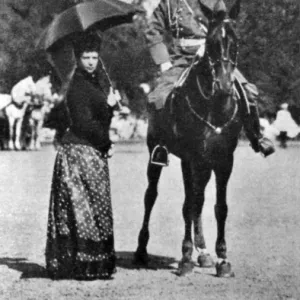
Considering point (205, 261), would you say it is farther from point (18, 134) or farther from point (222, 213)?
point (18, 134)

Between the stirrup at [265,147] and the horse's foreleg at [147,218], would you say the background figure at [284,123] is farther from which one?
the stirrup at [265,147]

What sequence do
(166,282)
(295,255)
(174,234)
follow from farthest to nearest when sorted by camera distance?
(174,234)
(295,255)
(166,282)

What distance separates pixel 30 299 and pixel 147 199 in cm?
287

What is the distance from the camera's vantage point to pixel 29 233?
1244 cm

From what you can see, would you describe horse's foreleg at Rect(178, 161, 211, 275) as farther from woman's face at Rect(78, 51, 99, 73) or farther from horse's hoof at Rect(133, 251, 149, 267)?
woman's face at Rect(78, 51, 99, 73)

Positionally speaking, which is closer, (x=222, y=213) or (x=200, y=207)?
(x=222, y=213)

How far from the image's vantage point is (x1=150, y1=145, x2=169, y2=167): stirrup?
10.4 metres

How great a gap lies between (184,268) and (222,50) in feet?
6.16

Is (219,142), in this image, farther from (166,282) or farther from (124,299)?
(124,299)

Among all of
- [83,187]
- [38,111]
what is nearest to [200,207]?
[83,187]

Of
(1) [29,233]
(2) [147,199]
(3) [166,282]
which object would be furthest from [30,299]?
(1) [29,233]

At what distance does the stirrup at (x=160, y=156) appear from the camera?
10.4 metres

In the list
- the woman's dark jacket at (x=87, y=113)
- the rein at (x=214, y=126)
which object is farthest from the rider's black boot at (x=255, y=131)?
the woman's dark jacket at (x=87, y=113)

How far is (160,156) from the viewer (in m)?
10.5
